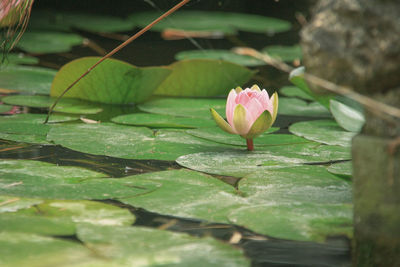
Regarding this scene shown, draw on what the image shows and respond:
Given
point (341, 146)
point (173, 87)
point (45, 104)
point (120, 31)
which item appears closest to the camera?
point (341, 146)

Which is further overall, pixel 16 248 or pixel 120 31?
pixel 120 31

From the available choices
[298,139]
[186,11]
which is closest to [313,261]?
[298,139]

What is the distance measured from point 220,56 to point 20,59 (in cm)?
111

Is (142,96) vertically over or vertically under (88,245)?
A: over

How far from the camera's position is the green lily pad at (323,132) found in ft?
6.20

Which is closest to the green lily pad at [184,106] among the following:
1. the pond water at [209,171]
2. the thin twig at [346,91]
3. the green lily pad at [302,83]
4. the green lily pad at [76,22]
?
the pond water at [209,171]

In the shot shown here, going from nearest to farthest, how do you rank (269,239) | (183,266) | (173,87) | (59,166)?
(183,266) → (269,239) → (59,166) → (173,87)

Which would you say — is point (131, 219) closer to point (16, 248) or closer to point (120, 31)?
point (16, 248)

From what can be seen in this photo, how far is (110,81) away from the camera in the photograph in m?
2.35

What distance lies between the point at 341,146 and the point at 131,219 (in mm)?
831

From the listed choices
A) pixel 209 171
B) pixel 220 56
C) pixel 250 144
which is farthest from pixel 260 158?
pixel 220 56

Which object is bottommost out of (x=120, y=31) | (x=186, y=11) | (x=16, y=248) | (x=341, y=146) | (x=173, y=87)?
(x=16, y=248)

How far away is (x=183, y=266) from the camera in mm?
989

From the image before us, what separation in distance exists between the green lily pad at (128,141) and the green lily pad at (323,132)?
12.4 inches
